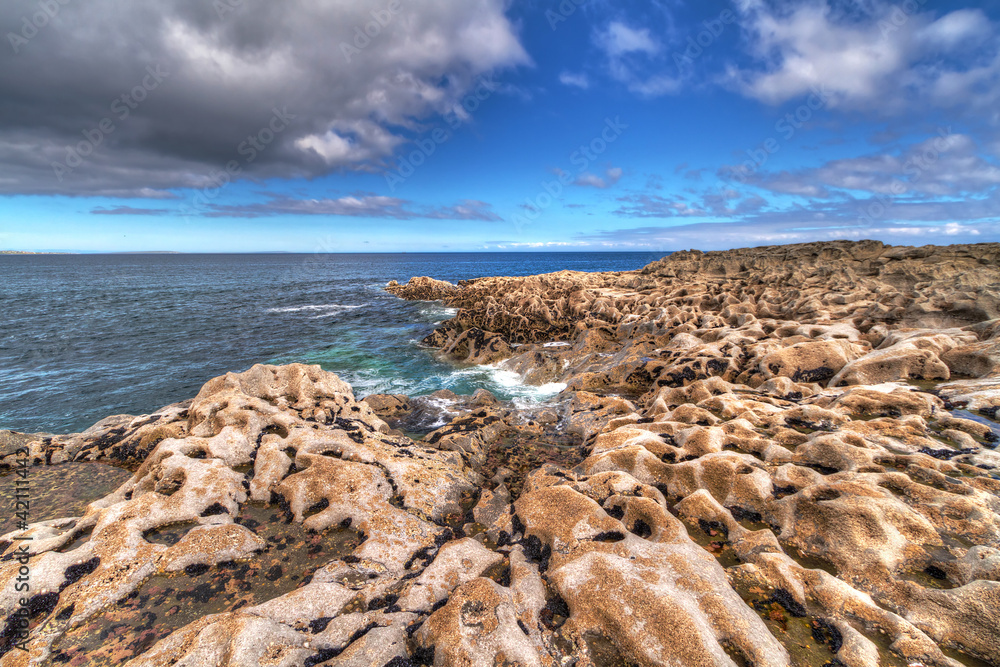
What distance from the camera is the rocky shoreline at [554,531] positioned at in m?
4.23

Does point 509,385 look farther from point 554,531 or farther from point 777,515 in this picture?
point 777,515

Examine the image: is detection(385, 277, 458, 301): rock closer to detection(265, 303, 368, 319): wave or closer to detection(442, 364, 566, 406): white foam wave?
detection(265, 303, 368, 319): wave

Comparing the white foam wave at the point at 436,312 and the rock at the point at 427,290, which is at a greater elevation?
the rock at the point at 427,290

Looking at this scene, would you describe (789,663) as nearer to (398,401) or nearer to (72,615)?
(72,615)

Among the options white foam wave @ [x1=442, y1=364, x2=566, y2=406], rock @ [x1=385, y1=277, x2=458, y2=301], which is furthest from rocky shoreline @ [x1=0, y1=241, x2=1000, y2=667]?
rock @ [x1=385, y1=277, x2=458, y2=301]

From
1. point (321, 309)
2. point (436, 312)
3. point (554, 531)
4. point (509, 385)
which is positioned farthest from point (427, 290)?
point (554, 531)

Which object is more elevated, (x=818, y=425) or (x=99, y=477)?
(x=818, y=425)

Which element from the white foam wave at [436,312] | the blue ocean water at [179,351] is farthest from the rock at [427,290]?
the blue ocean water at [179,351]

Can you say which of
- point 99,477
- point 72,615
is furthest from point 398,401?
point 72,615

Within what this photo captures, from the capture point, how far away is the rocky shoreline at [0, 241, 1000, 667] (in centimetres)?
423

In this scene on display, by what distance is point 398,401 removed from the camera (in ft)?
53.6

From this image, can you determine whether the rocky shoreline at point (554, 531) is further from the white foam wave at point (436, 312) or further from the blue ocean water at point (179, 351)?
the white foam wave at point (436, 312)

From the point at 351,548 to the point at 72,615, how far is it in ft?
10.9

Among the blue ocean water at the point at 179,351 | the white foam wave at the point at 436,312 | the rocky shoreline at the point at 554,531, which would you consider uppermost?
the rocky shoreline at the point at 554,531
